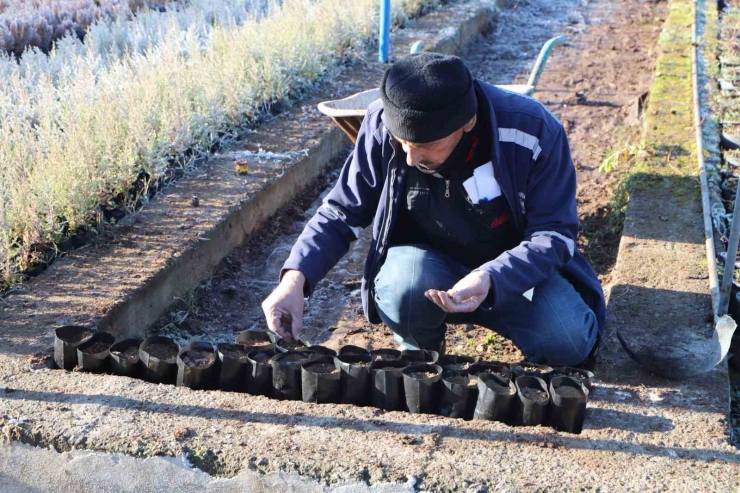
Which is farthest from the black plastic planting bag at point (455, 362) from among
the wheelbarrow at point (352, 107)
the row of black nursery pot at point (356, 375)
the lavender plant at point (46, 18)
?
the lavender plant at point (46, 18)

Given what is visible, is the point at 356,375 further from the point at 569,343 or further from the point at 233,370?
the point at 569,343

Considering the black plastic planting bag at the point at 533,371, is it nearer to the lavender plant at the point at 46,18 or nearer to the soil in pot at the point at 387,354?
the soil in pot at the point at 387,354

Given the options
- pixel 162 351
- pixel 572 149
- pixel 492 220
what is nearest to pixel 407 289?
pixel 492 220

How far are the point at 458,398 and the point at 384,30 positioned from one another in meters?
4.83

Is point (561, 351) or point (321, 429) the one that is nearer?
point (321, 429)

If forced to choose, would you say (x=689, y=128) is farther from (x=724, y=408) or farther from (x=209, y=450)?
(x=209, y=450)

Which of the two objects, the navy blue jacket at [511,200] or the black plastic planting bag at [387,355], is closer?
the navy blue jacket at [511,200]

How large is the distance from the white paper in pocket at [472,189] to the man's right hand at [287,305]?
67cm

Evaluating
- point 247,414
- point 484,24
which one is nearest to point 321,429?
point 247,414

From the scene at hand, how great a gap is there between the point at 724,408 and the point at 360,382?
1.21 meters

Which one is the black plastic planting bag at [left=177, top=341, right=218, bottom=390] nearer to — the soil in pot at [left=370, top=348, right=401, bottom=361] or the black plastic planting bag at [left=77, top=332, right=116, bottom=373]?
the black plastic planting bag at [left=77, top=332, right=116, bottom=373]

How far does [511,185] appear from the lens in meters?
2.96

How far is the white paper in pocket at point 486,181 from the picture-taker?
297 centimetres

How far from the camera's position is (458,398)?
2791 mm
